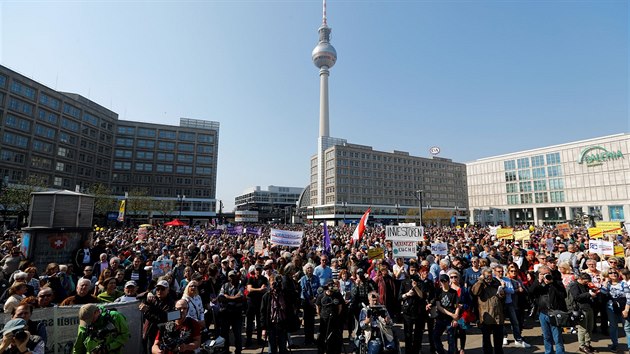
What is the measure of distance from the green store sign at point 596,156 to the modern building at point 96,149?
9576cm

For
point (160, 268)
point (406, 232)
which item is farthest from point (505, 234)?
point (160, 268)

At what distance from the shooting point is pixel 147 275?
9.58 metres

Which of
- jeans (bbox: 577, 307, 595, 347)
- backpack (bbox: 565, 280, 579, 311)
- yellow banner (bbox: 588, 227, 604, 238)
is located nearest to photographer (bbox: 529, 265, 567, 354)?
backpack (bbox: 565, 280, 579, 311)

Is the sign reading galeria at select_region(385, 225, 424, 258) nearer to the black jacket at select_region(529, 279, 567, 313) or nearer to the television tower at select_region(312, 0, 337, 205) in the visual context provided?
the black jacket at select_region(529, 279, 567, 313)

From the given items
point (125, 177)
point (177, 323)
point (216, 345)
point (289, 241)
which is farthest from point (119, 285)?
point (125, 177)

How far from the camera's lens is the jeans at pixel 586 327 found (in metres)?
6.70

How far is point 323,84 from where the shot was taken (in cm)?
14162

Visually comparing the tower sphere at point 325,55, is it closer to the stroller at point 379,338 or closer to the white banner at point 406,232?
the white banner at point 406,232

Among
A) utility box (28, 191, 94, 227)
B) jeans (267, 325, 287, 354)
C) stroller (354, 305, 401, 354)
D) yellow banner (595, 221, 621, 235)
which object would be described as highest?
utility box (28, 191, 94, 227)

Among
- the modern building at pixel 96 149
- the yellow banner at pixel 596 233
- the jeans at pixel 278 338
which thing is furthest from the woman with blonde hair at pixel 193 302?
the modern building at pixel 96 149

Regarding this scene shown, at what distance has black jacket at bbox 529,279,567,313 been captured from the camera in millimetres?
6672

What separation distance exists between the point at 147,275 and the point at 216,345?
6.15 meters

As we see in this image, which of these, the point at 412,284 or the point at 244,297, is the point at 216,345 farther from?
the point at 412,284

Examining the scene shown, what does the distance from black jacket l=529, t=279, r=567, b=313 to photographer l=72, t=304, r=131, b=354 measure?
8130 millimetres
